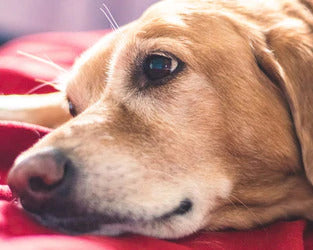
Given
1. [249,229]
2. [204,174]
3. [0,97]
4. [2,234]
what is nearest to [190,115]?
[204,174]

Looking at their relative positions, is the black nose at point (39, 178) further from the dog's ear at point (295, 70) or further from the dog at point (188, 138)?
the dog's ear at point (295, 70)

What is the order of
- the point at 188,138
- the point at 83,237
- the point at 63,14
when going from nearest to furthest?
the point at 83,237
the point at 188,138
the point at 63,14

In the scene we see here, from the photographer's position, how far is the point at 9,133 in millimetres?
1850

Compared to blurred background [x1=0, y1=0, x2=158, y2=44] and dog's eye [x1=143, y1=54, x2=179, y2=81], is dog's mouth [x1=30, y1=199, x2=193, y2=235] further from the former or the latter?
blurred background [x1=0, y1=0, x2=158, y2=44]

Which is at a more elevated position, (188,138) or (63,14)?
(188,138)

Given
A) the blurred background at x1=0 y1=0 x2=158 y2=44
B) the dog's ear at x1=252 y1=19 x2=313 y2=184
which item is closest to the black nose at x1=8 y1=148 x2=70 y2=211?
the dog's ear at x1=252 y1=19 x2=313 y2=184

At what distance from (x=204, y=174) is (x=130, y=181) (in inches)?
9.0

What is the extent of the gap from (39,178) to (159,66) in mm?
533

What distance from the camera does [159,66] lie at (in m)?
1.59

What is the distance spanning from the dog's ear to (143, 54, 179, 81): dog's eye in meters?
0.27

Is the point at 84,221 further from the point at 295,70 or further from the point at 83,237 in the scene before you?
the point at 295,70

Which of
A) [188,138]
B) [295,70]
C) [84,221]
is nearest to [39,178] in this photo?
[84,221]

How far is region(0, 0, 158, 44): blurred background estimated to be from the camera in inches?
185

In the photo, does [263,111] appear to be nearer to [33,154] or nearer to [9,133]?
[33,154]
